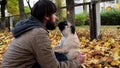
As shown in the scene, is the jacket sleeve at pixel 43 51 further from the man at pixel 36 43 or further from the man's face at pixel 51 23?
the man's face at pixel 51 23

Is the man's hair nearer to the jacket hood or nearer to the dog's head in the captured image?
the jacket hood

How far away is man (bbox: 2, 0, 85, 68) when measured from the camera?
387cm

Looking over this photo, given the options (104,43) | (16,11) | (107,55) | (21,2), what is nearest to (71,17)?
(104,43)

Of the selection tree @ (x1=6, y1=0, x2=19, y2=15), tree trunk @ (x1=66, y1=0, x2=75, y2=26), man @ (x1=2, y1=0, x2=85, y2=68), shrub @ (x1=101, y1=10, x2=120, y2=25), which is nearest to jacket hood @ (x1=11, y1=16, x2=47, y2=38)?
man @ (x1=2, y1=0, x2=85, y2=68)

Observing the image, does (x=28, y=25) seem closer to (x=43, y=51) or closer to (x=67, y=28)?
(x=43, y=51)

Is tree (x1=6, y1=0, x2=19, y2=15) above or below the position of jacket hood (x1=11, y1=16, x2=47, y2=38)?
below

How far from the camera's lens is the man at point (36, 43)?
3874 mm

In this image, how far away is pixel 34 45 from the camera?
387cm

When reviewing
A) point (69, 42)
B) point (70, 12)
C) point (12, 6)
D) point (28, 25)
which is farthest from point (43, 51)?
point (12, 6)

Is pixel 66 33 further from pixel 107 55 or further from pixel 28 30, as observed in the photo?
pixel 107 55

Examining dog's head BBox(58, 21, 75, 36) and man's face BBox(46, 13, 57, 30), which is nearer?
man's face BBox(46, 13, 57, 30)

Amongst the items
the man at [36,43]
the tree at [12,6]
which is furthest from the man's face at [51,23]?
the tree at [12,6]

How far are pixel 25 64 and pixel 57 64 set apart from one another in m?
0.32

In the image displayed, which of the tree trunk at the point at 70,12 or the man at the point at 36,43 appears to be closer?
the man at the point at 36,43
